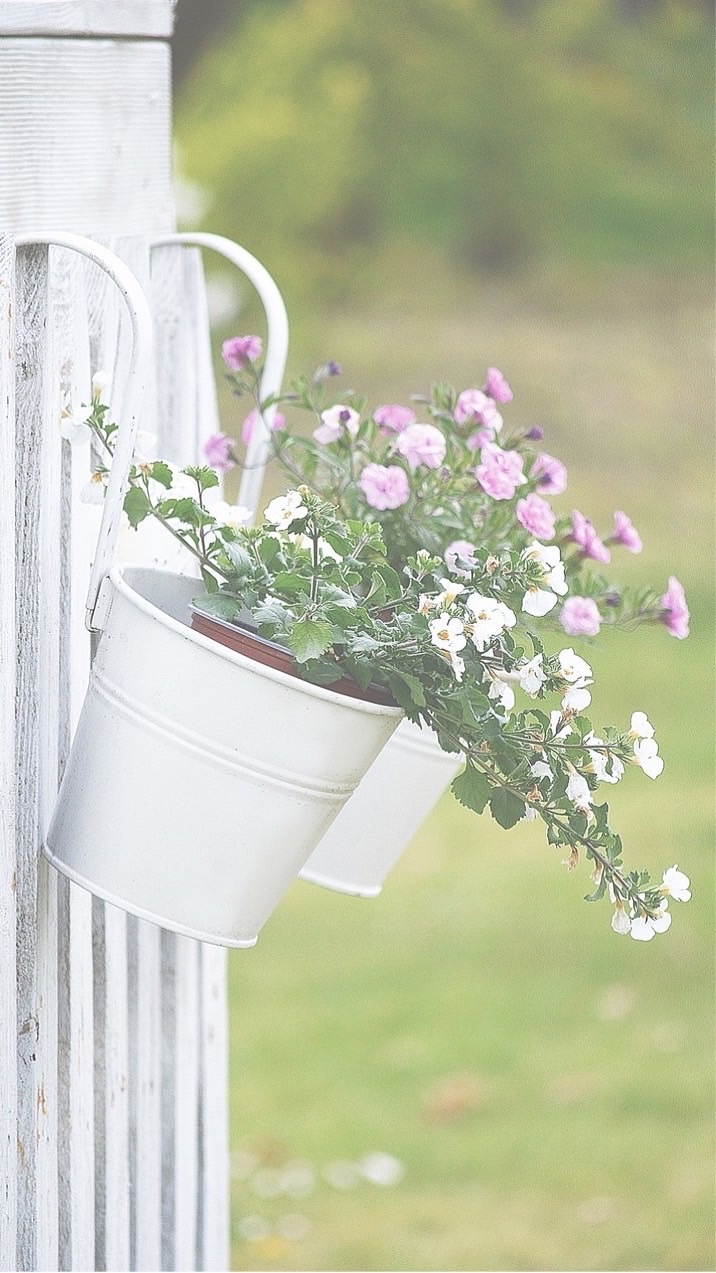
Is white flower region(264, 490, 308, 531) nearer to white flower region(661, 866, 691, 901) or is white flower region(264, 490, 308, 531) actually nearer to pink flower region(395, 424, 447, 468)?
pink flower region(395, 424, 447, 468)

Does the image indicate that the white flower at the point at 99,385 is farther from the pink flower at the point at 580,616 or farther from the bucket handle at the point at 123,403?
the pink flower at the point at 580,616

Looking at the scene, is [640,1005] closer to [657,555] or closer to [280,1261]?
[280,1261]

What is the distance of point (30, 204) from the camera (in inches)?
52.5

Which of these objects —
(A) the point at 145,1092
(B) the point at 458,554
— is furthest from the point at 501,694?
(A) the point at 145,1092

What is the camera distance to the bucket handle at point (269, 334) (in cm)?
150

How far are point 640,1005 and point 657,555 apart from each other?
291cm

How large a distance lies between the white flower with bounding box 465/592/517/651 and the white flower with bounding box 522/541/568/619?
0.05m

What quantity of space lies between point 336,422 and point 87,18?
1.47 ft

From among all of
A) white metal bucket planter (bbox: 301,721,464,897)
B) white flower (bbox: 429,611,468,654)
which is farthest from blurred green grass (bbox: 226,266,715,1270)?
white flower (bbox: 429,611,468,654)

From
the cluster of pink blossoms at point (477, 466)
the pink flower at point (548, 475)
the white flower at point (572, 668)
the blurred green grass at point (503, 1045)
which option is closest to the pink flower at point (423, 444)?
the cluster of pink blossoms at point (477, 466)

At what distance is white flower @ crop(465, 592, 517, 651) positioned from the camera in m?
1.14

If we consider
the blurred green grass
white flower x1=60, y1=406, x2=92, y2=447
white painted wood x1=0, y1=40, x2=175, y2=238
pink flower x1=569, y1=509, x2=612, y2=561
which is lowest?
the blurred green grass

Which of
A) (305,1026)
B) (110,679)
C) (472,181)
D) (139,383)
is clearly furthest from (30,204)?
(472,181)

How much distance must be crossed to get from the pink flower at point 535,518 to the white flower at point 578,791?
0.28 metres
